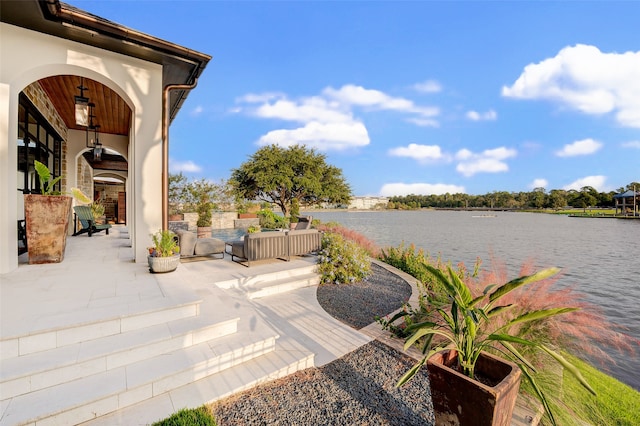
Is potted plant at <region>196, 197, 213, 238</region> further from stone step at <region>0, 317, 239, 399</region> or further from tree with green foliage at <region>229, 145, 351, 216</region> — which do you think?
stone step at <region>0, 317, 239, 399</region>

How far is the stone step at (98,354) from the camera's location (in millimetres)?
1880

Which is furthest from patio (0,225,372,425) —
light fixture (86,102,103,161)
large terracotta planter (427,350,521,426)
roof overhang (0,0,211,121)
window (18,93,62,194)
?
light fixture (86,102,103,161)

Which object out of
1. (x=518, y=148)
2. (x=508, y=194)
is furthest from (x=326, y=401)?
(x=508, y=194)

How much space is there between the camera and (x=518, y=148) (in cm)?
2388

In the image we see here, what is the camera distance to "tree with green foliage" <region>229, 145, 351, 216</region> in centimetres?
2022

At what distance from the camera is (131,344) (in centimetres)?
227

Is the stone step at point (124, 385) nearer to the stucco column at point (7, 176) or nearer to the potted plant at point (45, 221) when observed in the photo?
the stucco column at point (7, 176)

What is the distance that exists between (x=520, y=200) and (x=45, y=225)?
65.7 metres

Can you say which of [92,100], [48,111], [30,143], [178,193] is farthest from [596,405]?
[178,193]

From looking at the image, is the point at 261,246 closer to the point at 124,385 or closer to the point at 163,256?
the point at 163,256

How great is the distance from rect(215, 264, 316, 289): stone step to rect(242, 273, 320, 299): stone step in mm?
58

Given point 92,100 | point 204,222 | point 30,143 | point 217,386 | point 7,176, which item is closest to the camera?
point 217,386

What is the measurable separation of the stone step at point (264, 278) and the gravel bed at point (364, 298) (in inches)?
20.7

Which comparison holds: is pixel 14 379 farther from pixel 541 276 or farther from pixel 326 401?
pixel 541 276
